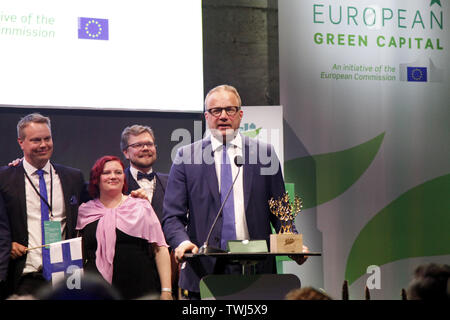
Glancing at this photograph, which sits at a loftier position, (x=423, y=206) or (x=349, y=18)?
(x=349, y=18)

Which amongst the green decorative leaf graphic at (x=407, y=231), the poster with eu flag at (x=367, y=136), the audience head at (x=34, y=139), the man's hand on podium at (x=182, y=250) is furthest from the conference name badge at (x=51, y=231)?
the green decorative leaf graphic at (x=407, y=231)

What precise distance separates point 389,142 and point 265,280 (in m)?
3.20

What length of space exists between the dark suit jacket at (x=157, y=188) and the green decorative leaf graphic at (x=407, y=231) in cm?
187

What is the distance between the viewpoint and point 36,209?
17.1 ft

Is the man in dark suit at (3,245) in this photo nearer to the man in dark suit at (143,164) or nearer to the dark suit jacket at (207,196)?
the man in dark suit at (143,164)

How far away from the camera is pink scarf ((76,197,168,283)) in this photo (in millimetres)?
5301

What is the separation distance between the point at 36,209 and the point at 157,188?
938mm

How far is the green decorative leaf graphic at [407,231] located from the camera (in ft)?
21.0

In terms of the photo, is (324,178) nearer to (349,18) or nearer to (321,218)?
(321,218)

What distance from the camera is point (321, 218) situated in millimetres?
6316

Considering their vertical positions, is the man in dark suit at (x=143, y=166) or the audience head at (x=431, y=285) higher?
the man in dark suit at (x=143, y=166)

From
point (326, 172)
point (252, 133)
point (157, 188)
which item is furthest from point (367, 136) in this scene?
point (157, 188)

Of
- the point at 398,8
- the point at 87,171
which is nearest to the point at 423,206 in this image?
the point at 398,8
